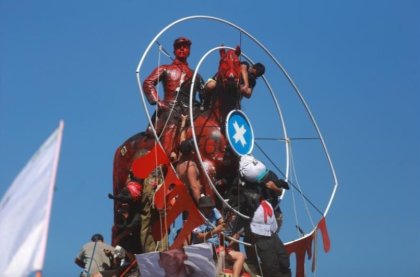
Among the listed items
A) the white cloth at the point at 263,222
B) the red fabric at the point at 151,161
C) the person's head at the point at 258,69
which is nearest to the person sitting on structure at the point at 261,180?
the white cloth at the point at 263,222

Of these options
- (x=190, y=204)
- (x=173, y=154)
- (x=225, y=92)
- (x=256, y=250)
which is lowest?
(x=256, y=250)

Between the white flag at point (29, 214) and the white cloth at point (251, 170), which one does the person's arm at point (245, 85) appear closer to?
the white cloth at point (251, 170)

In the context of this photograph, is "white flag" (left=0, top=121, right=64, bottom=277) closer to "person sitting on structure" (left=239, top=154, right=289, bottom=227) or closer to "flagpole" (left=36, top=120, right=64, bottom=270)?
"flagpole" (left=36, top=120, right=64, bottom=270)

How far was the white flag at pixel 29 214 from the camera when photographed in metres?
5.93

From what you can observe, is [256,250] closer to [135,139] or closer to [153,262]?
[153,262]

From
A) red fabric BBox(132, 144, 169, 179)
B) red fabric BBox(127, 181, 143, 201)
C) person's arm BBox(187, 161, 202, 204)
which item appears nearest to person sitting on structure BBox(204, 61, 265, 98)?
person's arm BBox(187, 161, 202, 204)

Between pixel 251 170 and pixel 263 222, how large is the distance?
2.87ft

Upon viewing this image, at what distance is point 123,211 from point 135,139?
1.79 m

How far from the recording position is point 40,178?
627 centimetres

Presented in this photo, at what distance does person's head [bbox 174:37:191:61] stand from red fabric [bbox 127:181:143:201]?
2889mm

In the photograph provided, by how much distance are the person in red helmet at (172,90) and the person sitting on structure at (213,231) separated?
1607 mm

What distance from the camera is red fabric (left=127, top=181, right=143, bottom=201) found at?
568 inches

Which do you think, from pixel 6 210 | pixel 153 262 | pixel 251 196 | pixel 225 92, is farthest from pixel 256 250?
pixel 6 210

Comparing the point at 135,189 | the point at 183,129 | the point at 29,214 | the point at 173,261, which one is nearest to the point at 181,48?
the point at 183,129
